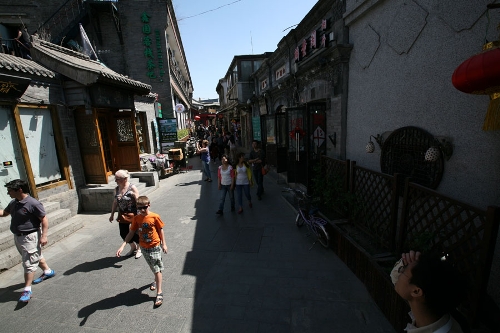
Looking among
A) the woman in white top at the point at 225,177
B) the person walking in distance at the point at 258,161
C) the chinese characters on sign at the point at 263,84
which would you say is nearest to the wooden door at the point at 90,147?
the woman in white top at the point at 225,177

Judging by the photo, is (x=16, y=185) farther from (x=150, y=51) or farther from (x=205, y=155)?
(x=150, y=51)

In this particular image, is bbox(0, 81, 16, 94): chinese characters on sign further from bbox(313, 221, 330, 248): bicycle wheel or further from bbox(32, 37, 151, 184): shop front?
bbox(313, 221, 330, 248): bicycle wheel

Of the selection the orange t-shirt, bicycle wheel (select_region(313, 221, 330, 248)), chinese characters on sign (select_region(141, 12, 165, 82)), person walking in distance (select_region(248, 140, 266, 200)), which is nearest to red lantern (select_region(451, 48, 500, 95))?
bicycle wheel (select_region(313, 221, 330, 248))

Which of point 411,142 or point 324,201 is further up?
point 411,142

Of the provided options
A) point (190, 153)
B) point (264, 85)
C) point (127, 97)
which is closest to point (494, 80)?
point (127, 97)

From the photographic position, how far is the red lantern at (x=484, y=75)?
2068mm

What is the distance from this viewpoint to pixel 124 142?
9.80m

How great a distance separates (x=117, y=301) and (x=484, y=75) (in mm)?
5143

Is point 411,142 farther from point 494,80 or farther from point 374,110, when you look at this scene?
point 494,80

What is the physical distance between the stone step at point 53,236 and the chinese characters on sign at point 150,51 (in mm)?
12254

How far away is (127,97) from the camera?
29.8ft

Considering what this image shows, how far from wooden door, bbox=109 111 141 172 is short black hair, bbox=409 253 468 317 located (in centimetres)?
1018

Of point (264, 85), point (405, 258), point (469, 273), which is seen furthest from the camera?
point (264, 85)

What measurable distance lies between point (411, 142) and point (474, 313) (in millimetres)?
2633
